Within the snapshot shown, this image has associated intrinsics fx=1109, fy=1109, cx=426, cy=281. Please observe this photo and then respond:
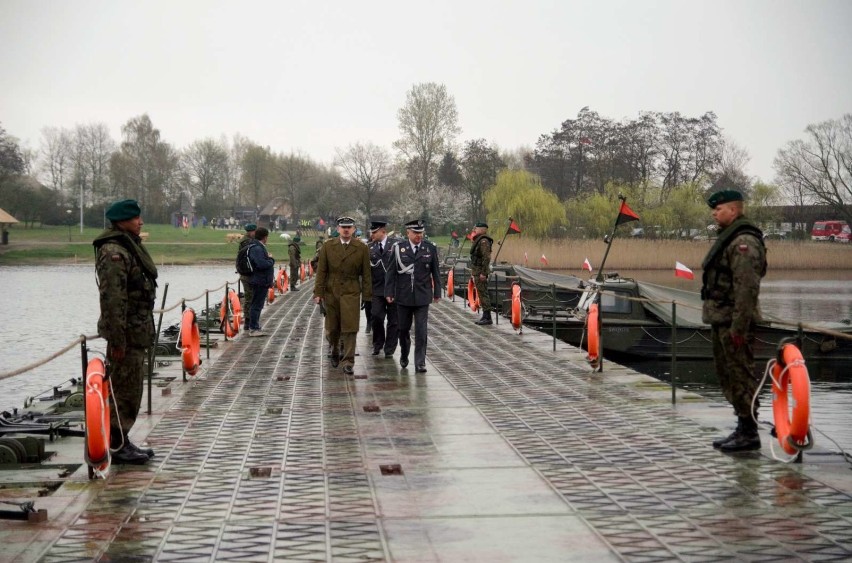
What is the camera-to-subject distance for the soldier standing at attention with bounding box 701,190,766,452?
8664 mm

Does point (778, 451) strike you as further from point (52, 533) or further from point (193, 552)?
point (52, 533)

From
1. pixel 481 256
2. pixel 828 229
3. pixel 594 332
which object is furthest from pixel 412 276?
pixel 828 229

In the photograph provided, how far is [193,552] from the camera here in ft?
20.0

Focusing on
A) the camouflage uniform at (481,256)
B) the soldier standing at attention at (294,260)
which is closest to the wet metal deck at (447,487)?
the camouflage uniform at (481,256)

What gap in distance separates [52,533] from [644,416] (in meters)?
6.04

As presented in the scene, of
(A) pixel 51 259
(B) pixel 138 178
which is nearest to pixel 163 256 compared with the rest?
(A) pixel 51 259

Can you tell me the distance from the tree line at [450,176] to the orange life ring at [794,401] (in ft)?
215

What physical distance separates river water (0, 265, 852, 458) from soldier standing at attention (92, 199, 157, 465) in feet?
19.3

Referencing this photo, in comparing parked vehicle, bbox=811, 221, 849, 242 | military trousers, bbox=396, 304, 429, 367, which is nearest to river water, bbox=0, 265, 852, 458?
military trousers, bbox=396, 304, 429, 367

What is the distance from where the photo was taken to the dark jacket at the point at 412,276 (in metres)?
15.1

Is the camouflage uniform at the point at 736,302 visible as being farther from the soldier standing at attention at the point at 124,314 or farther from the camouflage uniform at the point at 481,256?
the camouflage uniform at the point at 481,256

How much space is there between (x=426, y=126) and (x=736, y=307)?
8898 cm

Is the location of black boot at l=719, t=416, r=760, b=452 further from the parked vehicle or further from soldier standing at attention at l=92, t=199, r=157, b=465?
the parked vehicle

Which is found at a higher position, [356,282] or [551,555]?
[356,282]
